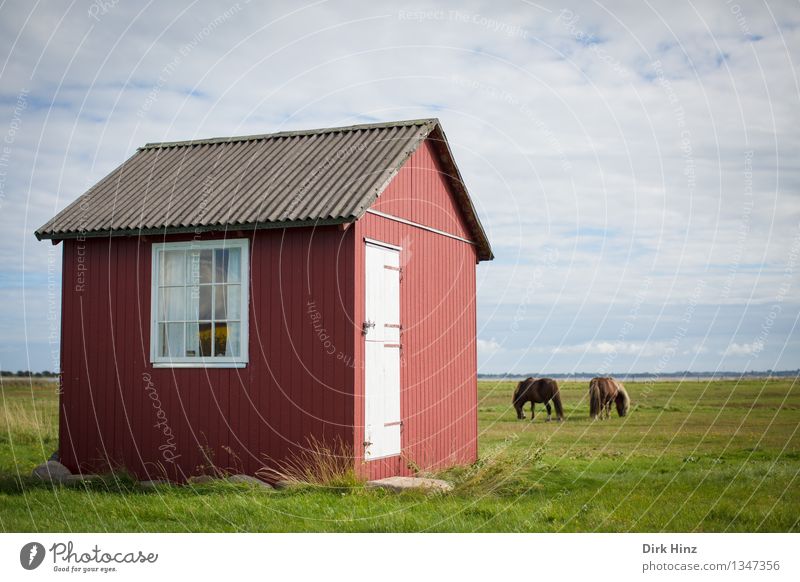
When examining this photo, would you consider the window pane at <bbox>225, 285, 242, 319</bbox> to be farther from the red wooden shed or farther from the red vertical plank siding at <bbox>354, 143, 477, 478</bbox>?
the red vertical plank siding at <bbox>354, 143, 477, 478</bbox>

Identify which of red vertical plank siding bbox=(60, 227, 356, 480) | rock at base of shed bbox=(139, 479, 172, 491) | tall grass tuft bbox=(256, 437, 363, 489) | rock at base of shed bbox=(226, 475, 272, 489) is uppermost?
red vertical plank siding bbox=(60, 227, 356, 480)

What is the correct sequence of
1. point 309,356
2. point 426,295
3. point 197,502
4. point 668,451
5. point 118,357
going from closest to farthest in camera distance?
point 197,502 < point 309,356 < point 118,357 < point 426,295 < point 668,451

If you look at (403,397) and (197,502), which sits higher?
(403,397)

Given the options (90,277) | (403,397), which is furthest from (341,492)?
(90,277)

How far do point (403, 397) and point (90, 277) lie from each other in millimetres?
5674

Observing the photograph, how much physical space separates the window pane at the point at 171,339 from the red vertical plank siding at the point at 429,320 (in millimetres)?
3122

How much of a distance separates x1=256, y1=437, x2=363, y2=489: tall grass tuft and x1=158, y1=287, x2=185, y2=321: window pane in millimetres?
2920

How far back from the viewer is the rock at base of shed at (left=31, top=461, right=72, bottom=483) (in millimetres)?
13570

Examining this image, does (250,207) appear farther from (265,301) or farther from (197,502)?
(197,502)

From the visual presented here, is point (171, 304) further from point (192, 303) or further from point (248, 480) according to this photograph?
point (248, 480)

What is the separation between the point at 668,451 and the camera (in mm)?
18500

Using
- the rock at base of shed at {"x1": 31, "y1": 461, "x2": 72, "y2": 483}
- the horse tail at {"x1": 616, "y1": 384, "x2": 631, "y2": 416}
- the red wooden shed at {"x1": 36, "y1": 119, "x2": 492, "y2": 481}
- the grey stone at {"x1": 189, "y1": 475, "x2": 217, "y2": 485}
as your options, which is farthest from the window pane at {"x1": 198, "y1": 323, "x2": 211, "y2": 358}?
the horse tail at {"x1": 616, "y1": 384, "x2": 631, "y2": 416}

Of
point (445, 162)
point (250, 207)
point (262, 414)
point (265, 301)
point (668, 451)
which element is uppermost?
point (445, 162)
